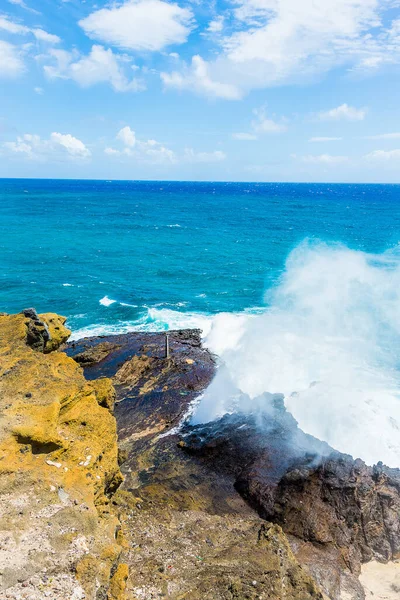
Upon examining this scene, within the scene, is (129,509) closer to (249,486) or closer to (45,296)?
(249,486)

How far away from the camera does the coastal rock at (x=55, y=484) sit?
1250cm

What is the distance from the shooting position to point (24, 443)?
16.7 meters

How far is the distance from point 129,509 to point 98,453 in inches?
167

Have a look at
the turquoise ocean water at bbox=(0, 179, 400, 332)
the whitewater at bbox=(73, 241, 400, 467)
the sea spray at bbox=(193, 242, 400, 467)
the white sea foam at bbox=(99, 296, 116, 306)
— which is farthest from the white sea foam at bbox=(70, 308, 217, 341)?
the white sea foam at bbox=(99, 296, 116, 306)

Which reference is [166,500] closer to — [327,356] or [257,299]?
[327,356]

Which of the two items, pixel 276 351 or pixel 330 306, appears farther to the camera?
pixel 330 306

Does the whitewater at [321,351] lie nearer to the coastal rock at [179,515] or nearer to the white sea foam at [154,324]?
the white sea foam at [154,324]

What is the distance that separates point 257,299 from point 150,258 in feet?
102

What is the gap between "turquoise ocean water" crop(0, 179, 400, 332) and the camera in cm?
5775

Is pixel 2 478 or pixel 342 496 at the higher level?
pixel 2 478

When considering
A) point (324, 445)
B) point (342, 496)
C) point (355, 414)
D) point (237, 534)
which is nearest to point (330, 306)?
point (355, 414)

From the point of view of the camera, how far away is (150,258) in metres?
85.6

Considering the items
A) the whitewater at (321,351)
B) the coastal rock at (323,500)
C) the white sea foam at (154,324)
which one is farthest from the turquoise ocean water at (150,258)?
the coastal rock at (323,500)

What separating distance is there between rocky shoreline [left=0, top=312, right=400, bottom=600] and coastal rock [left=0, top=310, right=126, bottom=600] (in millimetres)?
47
